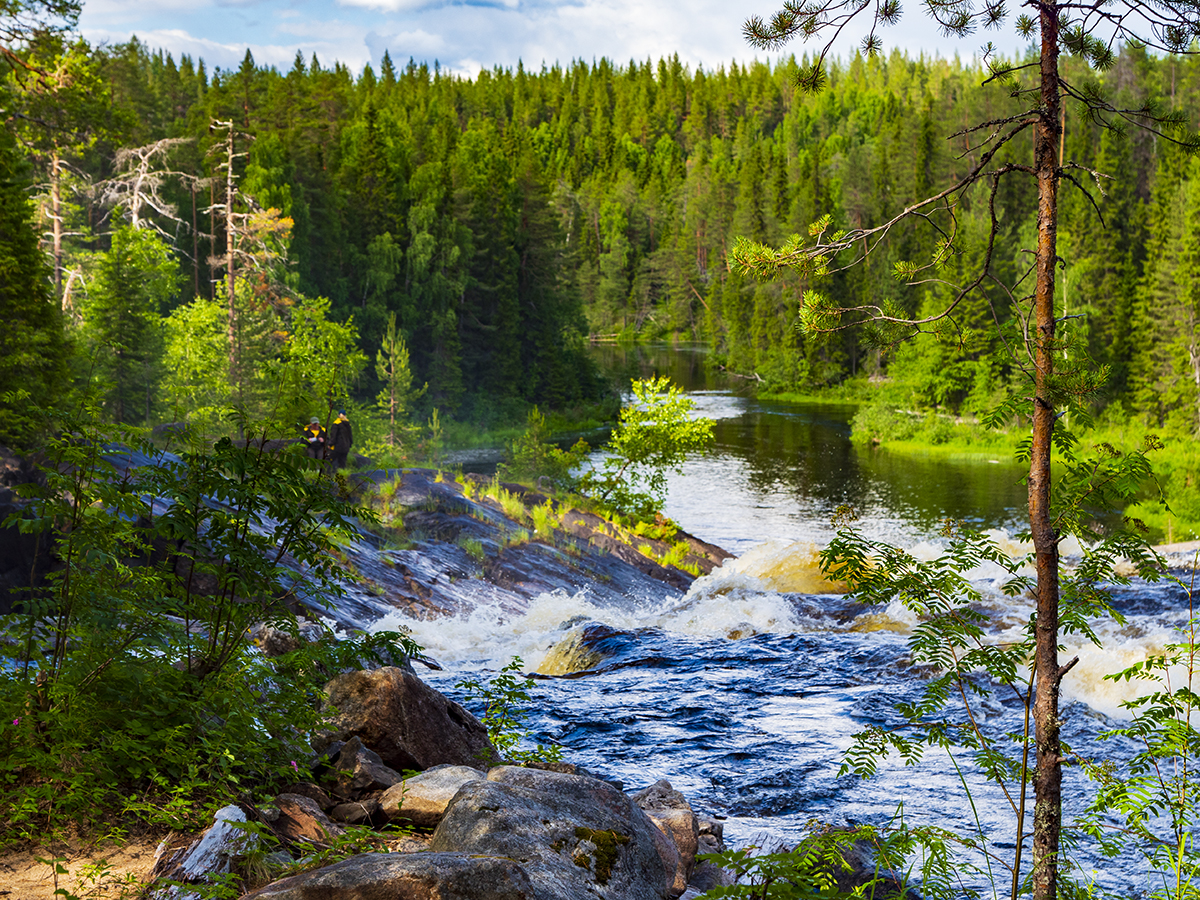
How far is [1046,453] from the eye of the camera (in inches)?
171

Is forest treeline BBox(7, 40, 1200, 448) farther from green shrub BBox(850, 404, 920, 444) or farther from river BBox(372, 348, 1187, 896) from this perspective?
river BBox(372, 348, 1187, 896)

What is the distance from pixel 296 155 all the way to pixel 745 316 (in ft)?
138

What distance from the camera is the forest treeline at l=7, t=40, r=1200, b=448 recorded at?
82.2 ft

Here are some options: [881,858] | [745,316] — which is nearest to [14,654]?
[881,858]

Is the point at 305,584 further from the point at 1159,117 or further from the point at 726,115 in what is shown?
the point at 726,115

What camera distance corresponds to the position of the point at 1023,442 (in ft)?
15.2

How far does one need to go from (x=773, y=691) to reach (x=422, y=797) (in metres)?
8.49

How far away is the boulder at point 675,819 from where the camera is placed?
18.9ft

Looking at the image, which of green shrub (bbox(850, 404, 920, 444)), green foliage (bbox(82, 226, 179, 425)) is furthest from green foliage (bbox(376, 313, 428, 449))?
green shrub (bbox(850, 404, 920, 444))

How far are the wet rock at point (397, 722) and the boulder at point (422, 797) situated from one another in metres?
0.87

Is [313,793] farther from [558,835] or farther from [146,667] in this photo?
[558,835]

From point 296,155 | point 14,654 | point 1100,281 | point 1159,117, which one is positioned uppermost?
point 296,155

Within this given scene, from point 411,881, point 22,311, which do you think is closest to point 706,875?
point 411,881

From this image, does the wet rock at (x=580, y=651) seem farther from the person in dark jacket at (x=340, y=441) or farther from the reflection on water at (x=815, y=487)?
the person in dark jacket at (x=340, y=441)
